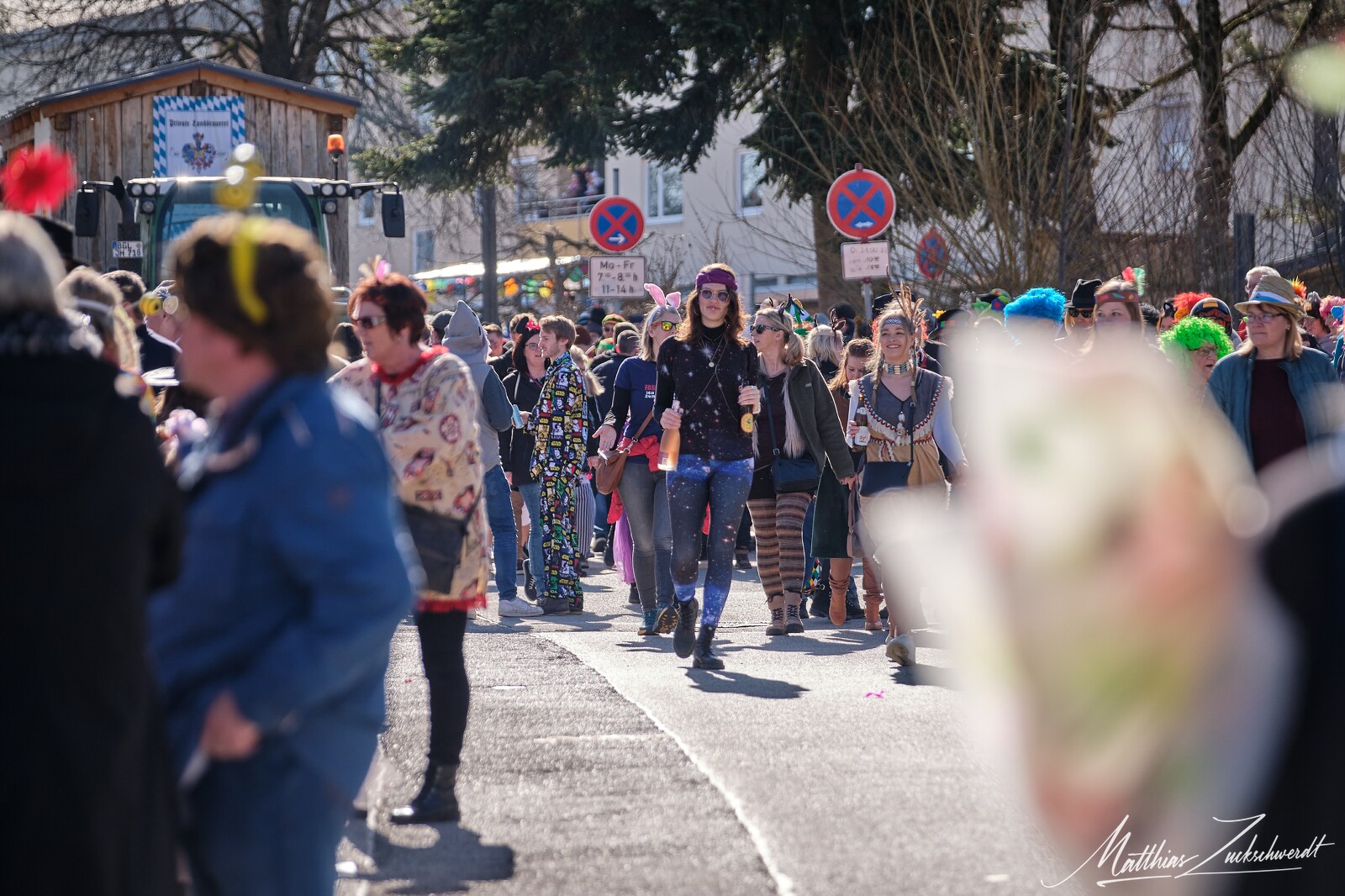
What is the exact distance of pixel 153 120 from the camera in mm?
21016

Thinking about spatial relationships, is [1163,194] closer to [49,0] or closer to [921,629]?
[921,629]

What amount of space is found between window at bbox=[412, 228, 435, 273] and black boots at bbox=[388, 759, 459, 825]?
52529 mm

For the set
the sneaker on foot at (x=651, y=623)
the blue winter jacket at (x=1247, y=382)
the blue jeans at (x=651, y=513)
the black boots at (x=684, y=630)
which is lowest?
the sneaker on foot at (x=651, y=623)

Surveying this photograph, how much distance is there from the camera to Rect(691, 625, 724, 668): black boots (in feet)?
29.7

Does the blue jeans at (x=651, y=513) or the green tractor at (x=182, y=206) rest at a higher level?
the green tractor at (x=182, y=206)

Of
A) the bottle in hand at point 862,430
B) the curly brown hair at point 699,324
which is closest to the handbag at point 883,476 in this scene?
the bottle in hand at point 862,430

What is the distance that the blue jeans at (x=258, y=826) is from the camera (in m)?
2.90

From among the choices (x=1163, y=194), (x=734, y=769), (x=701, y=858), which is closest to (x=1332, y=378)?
(x=734, y=769)

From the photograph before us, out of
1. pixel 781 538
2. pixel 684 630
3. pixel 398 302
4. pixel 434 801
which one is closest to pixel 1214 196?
pixel 781 538

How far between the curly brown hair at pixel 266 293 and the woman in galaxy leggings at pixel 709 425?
5950 mm

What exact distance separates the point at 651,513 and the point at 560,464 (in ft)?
5.23

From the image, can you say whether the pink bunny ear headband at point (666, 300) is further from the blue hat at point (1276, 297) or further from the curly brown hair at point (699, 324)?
the blue hat at point (1276, 297)

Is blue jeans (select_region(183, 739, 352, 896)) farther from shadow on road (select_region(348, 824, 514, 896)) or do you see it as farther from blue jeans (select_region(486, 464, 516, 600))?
blue jeans (select_region(486, 464, 516, 600))

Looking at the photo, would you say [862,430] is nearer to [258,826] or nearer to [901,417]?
[901,417]
